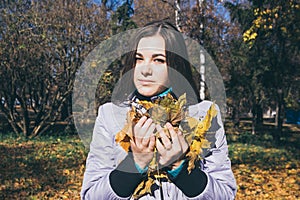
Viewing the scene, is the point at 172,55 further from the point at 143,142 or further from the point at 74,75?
the point at 74,75

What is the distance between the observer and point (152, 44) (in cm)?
134

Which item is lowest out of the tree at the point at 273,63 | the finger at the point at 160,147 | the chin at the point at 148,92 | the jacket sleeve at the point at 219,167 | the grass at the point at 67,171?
the grass at the point at 67,171

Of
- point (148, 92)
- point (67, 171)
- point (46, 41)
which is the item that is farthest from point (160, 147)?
point (46, 41)

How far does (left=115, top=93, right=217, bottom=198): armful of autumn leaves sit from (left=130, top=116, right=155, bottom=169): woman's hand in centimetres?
2

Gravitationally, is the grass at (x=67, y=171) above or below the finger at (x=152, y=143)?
below

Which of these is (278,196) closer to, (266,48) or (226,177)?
(226,177)

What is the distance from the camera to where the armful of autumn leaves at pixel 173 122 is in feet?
3.58

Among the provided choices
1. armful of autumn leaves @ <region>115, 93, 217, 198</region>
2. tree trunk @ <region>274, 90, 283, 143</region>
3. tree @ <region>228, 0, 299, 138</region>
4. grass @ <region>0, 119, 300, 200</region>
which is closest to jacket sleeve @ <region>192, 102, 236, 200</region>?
armful of autumn leaves @ <region>115, 93, 217, 198</region>

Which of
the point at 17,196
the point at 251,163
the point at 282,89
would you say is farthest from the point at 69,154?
the point at 282,89

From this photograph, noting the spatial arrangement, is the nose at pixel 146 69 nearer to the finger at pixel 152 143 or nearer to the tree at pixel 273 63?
the finger at pixel 152 143

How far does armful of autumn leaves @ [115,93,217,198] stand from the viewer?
1090 millimetres

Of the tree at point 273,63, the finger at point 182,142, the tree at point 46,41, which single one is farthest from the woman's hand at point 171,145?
the tree at point 273,63

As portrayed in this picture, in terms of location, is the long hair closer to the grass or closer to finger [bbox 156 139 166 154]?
finger [bbox 156 139 166 154]

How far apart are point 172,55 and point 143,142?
41cm
